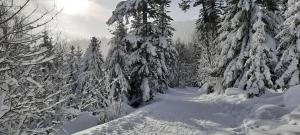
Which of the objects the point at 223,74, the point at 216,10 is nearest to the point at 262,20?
the point at 223,74

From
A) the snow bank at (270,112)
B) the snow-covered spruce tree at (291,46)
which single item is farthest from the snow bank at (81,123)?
the snow-covered spruce tree at (291,46)

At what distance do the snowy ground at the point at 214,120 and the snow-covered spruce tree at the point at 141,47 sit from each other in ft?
22.7

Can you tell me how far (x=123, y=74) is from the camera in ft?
82.9

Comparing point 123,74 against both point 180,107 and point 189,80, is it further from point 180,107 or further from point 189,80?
point 189,80

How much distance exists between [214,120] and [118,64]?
11.6 meters

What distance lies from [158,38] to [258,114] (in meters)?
12.4

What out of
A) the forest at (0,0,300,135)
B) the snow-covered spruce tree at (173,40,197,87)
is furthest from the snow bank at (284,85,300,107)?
the snow-covered spruce tree at (173,40,197,87)

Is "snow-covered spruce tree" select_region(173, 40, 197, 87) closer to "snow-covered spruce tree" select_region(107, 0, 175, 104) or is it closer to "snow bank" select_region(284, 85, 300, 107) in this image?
"snow-covered spruce tree" select_region(107, 0, 175, 104)

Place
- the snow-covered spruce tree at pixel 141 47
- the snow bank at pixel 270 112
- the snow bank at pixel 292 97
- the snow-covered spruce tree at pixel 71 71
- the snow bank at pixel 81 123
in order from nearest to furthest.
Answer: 1. the snow bank at pixel 270 112
2. the snow bank at pixel 292 97
3. the snow-covered spruce tree at pixel 71 71
4. the snow bank at pixel 81 123
5. the snow-covered spruce tree at pixel 141 47

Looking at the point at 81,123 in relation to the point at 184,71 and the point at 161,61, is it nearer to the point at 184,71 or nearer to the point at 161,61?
the point at 161,61

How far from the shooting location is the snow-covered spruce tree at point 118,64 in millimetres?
24953

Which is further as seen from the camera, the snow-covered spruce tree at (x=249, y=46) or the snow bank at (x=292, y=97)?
the snow-covered spruce tree at (x=249, y=46)

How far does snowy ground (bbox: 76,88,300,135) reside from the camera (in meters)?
12.8

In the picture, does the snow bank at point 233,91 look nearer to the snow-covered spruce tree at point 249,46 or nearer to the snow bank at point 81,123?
the snow-covered spruce tree at point 249,46
